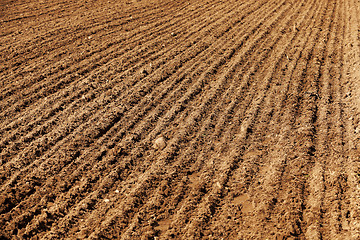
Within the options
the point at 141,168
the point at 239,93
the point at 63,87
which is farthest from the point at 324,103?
the point at 63,87

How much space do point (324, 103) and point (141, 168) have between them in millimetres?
4478

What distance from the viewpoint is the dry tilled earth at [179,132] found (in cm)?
424

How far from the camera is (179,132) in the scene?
5.99 m

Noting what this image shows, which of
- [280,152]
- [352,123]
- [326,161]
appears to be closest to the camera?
[326,161]

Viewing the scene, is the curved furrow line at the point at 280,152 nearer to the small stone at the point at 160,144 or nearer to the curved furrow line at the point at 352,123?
the curved furrow line at the point at 352,123

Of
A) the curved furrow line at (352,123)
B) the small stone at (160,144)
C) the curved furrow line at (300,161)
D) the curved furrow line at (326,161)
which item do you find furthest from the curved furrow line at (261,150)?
Result: the small stone at (160,144)

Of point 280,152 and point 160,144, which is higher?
point 160,144

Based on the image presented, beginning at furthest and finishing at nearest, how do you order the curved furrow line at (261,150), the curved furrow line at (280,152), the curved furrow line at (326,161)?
the curved furrow line at (280,152) < the curved furrow line at (261,150) < the curved furrow line at (326,161)

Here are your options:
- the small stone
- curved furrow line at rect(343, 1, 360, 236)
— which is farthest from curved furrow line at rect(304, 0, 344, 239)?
the small stone

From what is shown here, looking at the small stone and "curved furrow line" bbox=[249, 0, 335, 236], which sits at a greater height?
the small stone

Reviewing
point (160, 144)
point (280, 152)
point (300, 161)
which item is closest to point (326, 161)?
point (300, 161)

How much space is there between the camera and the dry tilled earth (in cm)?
424

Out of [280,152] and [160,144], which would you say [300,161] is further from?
[160,144]

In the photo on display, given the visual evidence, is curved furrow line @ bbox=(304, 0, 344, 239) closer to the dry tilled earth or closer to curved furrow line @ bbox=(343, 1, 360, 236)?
the dry tilled earth
